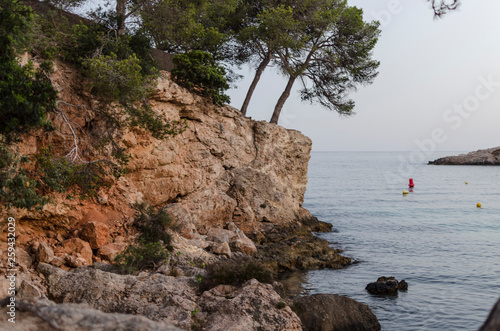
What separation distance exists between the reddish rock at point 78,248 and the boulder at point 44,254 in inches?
25.8

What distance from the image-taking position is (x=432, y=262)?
18719 millimetres

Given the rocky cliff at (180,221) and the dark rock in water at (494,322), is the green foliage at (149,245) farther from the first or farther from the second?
the dark rock in water at (494,322)

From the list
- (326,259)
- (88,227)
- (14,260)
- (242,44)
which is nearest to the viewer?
(14,260)

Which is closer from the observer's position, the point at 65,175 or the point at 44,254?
the point at 44,254

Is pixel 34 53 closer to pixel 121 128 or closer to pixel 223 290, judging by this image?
pixel 121 128

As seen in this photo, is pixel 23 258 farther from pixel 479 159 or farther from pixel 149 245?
pixel 479 159

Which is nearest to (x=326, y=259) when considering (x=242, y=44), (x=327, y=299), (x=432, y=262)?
(x=432, y=262)

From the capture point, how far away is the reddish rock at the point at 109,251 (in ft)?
42.2

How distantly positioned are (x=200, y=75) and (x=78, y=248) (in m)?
9.97

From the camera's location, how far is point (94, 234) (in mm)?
13172

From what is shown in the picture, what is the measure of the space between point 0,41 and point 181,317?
8138mm

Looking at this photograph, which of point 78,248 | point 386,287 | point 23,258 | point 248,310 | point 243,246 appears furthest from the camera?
point 243,246

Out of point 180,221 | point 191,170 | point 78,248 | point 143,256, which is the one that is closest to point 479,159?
point 191,170

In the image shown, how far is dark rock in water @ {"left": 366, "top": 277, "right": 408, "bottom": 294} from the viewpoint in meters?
14.3
